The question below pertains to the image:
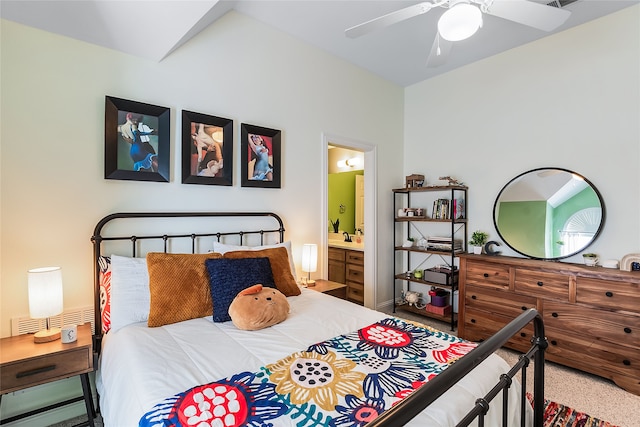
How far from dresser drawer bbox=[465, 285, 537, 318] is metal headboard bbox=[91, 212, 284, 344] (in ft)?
6.75

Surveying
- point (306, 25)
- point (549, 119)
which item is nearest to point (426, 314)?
point (549, 119)

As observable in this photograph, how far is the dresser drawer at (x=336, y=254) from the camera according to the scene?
15.0ft

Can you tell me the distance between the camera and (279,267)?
8.07 feet

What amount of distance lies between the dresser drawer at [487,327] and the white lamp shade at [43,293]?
3.44 meters

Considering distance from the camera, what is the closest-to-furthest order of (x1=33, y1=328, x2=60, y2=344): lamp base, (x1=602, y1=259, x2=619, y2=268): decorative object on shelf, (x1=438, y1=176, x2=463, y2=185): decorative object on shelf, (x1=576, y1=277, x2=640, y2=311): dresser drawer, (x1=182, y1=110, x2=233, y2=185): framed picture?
(x1=33, y1=328, x2=60, y2=344): lamp base → (x1=576, y1=277, x2=640, y2=311): dresser drawer → (x1=182, y1=110, x2=233, y2=185): framed picture → (x1=602, y1=259, x2=619, y2=268): decorative object on shelf → (x1=438, y1=176, x2=463, y2=185): decorative object on shelf

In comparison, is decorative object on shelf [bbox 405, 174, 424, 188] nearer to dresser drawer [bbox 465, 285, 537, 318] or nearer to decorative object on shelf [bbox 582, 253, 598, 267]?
dresser drawer [bbox 465, 285, 537, 318]

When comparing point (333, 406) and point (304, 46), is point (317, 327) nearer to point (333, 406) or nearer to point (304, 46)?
point (333, 406)

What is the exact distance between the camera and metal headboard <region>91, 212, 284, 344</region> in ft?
6.80

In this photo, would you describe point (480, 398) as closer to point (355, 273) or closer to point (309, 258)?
point (309, 258)

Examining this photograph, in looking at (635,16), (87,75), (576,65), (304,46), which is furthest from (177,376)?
(635,16)

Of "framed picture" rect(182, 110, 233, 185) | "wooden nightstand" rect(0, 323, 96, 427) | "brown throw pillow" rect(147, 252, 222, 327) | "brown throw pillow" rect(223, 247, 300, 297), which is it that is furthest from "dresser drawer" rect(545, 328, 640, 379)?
"wooden nightstand" rect(0, 323, 96, 427)

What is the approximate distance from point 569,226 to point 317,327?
269cm

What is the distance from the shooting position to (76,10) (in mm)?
1860

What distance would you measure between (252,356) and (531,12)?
7.76 ft
